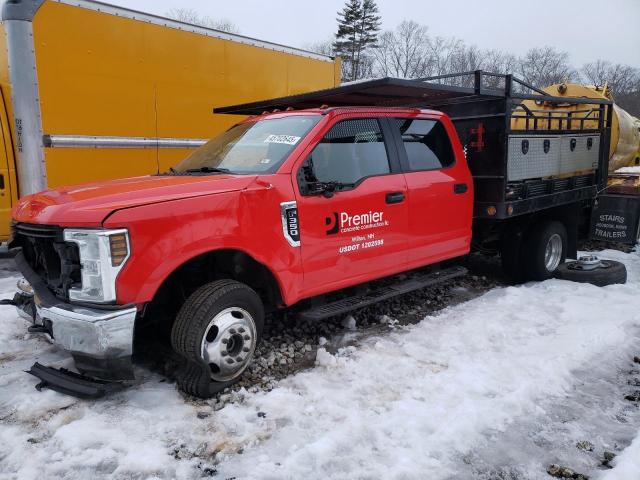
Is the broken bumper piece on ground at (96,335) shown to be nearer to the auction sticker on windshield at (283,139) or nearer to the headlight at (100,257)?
the headlight at (100,257)

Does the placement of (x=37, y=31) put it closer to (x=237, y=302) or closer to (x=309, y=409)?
(x=237, y=302)

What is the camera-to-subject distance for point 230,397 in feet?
11.6

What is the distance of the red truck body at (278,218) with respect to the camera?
10.4 ft

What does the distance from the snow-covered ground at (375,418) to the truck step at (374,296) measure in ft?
1.03

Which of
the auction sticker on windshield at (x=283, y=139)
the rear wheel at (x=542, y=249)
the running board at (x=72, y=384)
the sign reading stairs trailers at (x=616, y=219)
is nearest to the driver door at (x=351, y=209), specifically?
the auction sticker on windshield at (x=283, y=139)

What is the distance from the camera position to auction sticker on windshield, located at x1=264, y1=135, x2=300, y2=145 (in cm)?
412

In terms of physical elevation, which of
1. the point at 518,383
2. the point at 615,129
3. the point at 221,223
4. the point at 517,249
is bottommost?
the point at 518,383

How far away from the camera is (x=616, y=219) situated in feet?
28.3

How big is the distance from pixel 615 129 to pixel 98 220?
31.4 feet

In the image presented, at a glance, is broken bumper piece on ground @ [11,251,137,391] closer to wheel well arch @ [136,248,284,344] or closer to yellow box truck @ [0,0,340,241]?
wheel well arch @ [136,248,284,344]

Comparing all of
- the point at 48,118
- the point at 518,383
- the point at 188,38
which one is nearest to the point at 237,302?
the point at 518,383

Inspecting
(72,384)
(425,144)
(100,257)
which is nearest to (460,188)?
(425,144)

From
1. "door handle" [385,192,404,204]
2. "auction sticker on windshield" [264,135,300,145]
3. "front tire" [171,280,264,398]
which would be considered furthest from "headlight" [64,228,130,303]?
"door handle" [385,192,404,204]

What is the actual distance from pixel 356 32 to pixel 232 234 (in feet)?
154
